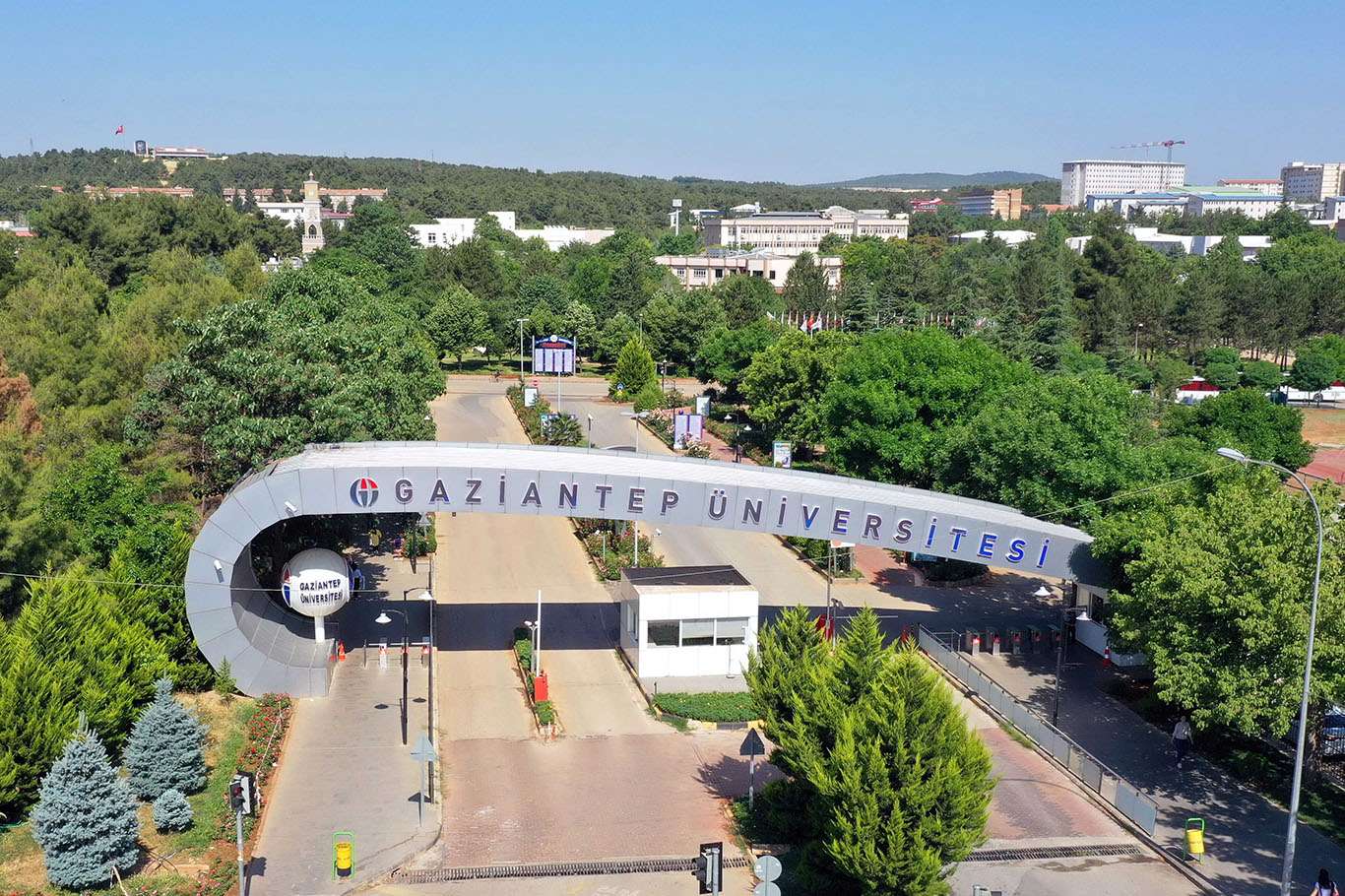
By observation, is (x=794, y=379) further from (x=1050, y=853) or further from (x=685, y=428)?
(x=1050, y=853)

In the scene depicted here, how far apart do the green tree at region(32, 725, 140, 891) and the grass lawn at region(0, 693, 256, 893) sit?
553 millimetres

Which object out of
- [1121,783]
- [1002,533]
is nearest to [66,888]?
[1121,783]

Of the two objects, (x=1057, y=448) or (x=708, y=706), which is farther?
(x=1057, y=448)

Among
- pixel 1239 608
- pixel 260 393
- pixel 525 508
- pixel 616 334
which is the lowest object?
pixel 1239 608

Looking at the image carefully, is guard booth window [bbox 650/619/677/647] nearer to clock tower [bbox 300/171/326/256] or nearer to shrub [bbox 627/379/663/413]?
shrub [bbox 627/379/663/413]

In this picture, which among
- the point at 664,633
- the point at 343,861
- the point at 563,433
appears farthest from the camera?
the point at 563,433

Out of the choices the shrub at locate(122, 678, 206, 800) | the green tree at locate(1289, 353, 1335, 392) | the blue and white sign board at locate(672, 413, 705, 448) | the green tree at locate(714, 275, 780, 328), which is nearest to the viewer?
the shrub at locate(122, 678, 206, 800)

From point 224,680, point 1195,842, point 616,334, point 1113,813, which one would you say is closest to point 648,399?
point 616,334

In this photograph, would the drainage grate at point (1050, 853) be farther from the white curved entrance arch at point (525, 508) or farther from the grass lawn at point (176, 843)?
the grass lawn at point (176, 843)

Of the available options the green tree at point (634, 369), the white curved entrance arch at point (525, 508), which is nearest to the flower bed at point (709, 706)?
the white curved entrance arch at point (525, 508)

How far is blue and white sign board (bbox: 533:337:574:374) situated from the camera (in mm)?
87625

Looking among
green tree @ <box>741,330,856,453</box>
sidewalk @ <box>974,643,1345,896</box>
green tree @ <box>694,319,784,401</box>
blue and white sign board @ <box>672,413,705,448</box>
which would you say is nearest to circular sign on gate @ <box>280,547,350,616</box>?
sidewalk @ <box>974,643,1345,896</box>

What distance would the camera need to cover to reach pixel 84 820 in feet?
65.9

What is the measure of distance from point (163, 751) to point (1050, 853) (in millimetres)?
17304
